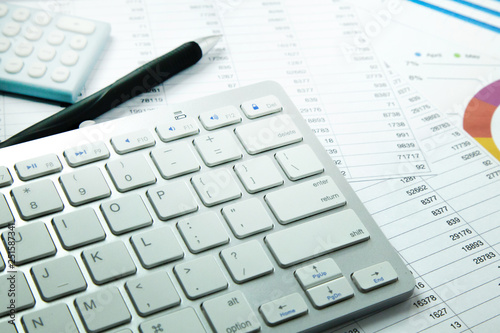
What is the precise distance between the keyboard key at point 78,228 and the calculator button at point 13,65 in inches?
8.5

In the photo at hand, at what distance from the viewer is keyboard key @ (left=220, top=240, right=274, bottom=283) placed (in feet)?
1.13

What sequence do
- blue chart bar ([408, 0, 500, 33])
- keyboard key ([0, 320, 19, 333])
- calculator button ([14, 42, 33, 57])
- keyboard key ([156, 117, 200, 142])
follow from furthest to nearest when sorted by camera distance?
blue chart bar ([408, 0, 500, 33])
calculator button ([14, 42, 33, 57])
keyboard key ([156, 117, 200, 142])
keyboard key ([0, 320, 19, 333])

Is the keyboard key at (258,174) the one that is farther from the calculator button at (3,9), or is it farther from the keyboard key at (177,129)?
the calculator button at (3,9)

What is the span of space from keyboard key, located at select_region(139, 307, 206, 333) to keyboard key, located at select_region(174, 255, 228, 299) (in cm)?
1

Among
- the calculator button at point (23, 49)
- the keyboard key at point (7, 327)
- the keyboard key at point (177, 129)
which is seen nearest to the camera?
the keyboard key at point (7, 327)

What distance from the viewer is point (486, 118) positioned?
0.53 metres

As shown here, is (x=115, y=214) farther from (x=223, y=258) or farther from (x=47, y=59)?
(x=47, y=59)

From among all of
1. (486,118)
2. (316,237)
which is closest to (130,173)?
(316,237)

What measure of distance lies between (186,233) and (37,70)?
25cm

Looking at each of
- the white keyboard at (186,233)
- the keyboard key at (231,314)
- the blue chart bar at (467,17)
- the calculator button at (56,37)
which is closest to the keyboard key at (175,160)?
the white keyboard at (186,233)

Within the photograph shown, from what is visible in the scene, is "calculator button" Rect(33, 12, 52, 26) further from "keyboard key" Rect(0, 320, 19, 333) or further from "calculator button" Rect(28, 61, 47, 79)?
"keyboard key" Rect(0, 320, 19, 333)

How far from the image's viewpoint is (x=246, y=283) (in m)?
0.34

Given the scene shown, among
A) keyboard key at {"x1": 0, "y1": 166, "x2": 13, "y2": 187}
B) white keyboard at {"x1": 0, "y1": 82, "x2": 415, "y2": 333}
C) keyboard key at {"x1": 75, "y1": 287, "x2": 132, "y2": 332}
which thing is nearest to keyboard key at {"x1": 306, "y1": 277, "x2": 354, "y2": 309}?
white keyboard at {"x1": 0, "y1": 82, "x2": 415, "y2": 333}

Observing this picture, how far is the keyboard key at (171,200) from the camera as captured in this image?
1.21 feet
